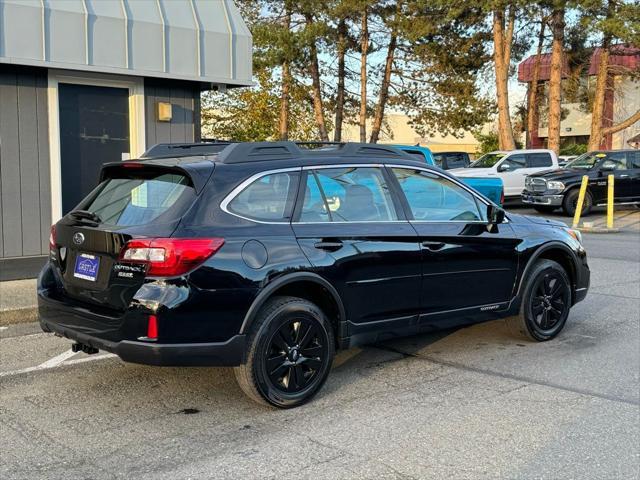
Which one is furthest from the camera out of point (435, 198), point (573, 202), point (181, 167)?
point (573, 202)

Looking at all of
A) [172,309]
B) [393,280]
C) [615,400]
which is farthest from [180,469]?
[615,400]

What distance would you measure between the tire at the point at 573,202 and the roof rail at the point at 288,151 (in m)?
15.0

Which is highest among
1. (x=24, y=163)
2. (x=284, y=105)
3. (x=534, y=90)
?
(x=534, y=90)

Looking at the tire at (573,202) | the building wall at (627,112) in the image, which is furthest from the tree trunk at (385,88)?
the tire at (573,202)

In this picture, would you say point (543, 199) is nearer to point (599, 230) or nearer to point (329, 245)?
point (599, 230)

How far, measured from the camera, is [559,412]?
479 centimetres

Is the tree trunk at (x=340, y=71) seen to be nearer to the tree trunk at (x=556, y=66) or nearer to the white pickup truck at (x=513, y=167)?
the tree trunk at (x=556, y=66)

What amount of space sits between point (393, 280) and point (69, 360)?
2820 millimetres

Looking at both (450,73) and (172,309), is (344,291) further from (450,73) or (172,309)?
(450,73)

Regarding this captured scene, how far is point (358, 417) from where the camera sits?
4.69m

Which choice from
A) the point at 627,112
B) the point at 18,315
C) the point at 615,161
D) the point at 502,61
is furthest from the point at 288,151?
the point at 627,112

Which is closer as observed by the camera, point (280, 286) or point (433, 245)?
point (280, 286)

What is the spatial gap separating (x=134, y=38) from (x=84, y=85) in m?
0.95

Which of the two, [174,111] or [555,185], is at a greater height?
[174,111]
